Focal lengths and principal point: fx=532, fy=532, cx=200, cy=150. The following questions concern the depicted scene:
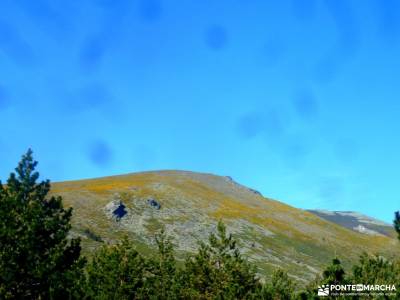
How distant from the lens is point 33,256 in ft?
131

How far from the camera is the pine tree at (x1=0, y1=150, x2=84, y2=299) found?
38.8 meters

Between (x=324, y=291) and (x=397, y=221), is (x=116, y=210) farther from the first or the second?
(x=397, y=221)

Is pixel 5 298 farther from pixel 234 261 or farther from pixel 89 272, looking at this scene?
pixel 234 261

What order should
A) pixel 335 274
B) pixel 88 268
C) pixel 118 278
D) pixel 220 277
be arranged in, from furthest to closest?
pixel 88 268 < pixel 118 278 < pixel 220 277 < pixel 335 274

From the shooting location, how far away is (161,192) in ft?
643

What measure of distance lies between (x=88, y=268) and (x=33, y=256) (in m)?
13.3

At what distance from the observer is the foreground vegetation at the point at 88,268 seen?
39.3 m

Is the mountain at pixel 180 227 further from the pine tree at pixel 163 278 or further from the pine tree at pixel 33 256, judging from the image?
the pine tree at pixel 33 256

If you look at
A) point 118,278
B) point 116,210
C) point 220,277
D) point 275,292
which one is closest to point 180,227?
point 116,210

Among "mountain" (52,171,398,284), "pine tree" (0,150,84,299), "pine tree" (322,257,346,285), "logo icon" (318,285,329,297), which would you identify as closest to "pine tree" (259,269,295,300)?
"logo icon" (318,285,329,297)

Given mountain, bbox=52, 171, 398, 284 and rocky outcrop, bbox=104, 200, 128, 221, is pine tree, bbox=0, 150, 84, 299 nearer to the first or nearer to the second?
mountain, bbox=52, 171, 398, 284

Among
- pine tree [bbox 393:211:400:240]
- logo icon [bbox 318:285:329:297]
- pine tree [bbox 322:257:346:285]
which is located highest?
pine tree [bbox 393:211:400:240]

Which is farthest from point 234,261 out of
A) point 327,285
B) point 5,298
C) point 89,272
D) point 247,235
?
point 247,235

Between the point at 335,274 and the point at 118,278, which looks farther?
the point at 118,278
